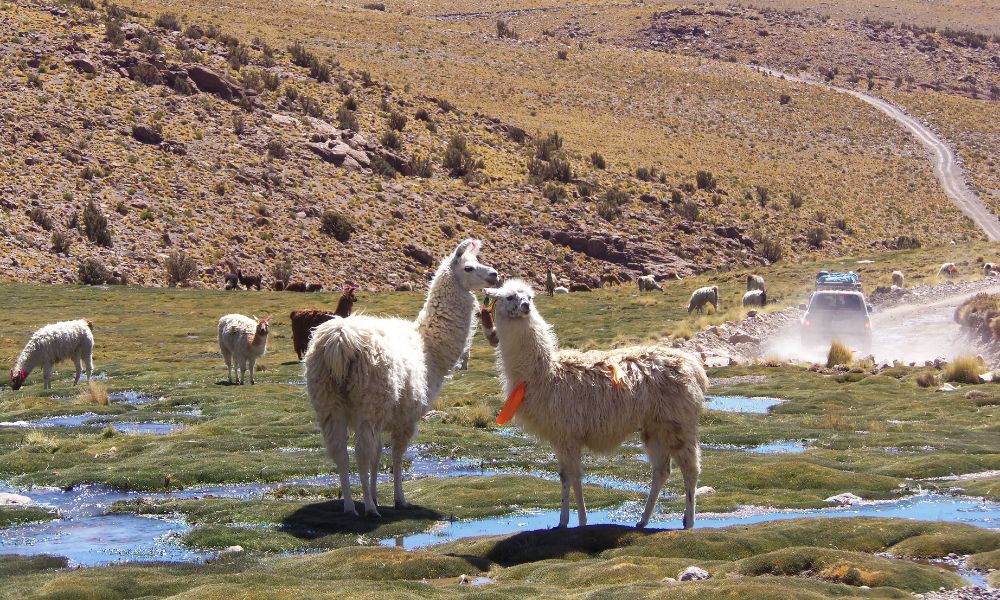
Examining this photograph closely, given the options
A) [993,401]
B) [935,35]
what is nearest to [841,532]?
[993,401]

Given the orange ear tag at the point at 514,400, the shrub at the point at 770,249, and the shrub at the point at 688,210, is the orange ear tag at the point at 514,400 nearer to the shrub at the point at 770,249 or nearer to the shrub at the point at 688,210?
the shrub at the point at 770,249

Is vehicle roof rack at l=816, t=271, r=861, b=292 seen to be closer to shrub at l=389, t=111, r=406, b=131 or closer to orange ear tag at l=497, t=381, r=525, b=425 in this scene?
orange ear tag at l=497, t=381, r=525, b=425

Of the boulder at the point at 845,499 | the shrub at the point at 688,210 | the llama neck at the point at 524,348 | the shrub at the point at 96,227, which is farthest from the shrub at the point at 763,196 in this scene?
the llama neck at the point at 524,348

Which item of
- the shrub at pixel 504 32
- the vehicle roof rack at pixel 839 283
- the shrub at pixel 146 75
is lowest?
the vehicle roof rack at pixel 839 283

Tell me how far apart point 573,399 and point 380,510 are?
291 centimetres

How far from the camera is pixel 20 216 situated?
5256 cm

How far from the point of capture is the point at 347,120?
233 feet

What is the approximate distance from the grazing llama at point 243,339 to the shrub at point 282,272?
24.6 meters

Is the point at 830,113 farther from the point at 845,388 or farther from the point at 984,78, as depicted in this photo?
the point at 845,388

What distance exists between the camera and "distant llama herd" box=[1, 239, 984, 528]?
38.6ft

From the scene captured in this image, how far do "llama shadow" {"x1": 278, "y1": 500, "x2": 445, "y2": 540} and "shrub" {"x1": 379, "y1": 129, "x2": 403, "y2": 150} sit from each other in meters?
57.9

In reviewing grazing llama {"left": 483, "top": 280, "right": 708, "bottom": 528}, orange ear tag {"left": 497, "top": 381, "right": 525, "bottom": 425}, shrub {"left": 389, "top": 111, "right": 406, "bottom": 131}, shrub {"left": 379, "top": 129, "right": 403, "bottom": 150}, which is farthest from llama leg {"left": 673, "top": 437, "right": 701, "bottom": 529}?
shrub {"left": 389, "top": 111, "right": 406, "bottom": 131}

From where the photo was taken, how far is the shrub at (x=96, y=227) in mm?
52250

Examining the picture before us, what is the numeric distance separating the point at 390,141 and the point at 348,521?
59073mm
